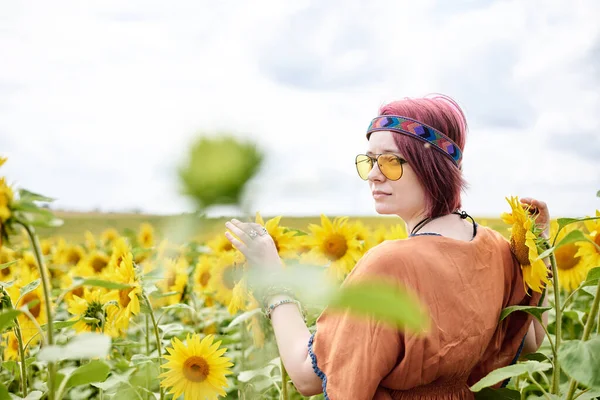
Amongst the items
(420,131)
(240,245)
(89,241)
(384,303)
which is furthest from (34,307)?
(89,241)

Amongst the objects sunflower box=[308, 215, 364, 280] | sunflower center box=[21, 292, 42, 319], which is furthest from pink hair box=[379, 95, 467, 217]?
sunflower center box=[21, 292, 42, 319]

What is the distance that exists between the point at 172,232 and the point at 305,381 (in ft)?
3.58

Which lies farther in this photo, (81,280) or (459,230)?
(459,230)

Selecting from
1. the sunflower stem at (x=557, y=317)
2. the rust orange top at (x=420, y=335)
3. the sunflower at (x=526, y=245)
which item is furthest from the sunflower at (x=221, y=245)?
the sunflower stem at (x=557, y=317)

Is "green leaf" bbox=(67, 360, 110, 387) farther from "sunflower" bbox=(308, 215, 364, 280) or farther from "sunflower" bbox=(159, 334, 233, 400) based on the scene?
"sunflower" bbox=(308, 215, 364, 280)

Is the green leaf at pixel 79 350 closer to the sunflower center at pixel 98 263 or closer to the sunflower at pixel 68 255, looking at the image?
the sunflower center at pixel 98 263

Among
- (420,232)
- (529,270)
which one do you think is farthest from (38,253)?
(529,270)

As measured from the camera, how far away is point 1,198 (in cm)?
77

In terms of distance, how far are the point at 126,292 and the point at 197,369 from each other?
302 millimetres

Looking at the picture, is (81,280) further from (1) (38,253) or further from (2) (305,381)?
(2) (305,381)

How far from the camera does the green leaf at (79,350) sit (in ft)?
2.48

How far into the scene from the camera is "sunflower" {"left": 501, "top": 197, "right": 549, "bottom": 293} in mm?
1389

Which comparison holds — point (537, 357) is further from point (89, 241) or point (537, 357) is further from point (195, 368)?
point (89, 241)

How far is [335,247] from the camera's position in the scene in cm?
206
